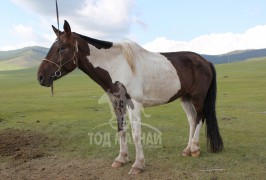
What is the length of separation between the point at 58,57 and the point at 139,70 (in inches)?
72.9

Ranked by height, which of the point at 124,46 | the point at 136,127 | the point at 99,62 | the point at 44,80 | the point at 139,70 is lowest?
the point at 136,127

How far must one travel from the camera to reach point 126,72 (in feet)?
21.8

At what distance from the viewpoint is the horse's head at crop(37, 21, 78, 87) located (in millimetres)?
6473

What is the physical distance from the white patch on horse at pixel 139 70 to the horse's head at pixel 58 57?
1.44 ft

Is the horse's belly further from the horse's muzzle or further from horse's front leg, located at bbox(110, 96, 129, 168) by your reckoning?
the horse's muzzle

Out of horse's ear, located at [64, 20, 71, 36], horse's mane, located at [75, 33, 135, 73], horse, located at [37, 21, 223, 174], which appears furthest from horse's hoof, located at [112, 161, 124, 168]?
horse's ear, located at [64, 20, 71, 36]

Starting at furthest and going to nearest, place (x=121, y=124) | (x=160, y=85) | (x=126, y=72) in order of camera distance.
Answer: (x=121, y=124)
(x=160, y=85)
(x=126, y=72)

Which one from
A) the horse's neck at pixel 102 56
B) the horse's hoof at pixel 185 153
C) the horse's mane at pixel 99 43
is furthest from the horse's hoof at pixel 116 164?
the horse's mane at pixel 99 43

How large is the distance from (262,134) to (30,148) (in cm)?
792

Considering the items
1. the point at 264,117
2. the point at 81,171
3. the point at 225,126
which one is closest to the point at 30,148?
the point at 81,171

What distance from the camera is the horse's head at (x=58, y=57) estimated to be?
21.2 feet

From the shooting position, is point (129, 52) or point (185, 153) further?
point (185, 153)

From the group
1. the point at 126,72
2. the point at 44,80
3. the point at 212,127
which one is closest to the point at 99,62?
the point at 126,72

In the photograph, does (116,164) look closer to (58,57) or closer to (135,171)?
(135,171)
